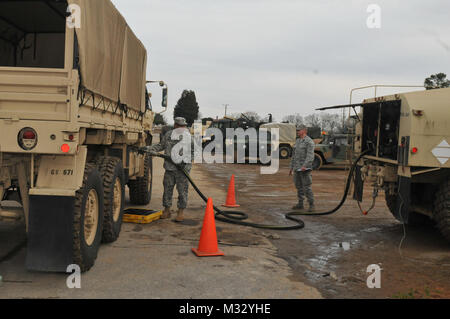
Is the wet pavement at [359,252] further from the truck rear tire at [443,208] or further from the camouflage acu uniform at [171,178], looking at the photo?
the camouflage acu uniform at [171,178]

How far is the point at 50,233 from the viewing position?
14.0 feet

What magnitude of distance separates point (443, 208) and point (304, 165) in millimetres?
3465

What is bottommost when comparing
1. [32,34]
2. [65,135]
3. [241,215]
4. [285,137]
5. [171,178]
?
[241,215]

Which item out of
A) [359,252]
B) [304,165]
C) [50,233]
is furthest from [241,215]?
[50,233]

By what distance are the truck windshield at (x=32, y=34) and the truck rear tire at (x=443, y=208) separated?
6143mm

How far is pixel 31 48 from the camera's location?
679cm

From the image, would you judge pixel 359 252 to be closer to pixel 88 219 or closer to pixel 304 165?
pixel 304 165

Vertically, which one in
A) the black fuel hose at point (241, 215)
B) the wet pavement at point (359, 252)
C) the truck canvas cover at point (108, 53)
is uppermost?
the truck canvas cover at point (108, 53)

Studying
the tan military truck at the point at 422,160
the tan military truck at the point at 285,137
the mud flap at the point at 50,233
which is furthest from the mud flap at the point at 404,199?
the tan military truck at the point at 285,137

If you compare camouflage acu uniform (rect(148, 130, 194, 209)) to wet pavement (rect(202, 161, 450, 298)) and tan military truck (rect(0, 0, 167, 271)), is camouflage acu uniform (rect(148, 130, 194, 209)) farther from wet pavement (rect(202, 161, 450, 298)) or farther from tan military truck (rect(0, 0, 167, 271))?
tan military truck (rect(0, 0, 167, 271))

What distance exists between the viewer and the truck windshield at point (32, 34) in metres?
5.95

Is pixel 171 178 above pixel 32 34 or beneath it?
beneath
